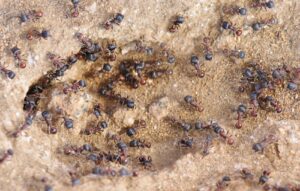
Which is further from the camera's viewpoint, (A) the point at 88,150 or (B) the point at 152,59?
(B) the point at 152,59

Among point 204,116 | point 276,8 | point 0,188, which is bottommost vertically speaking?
point 0,188

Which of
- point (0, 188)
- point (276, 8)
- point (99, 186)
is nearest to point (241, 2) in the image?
point (276, 8)

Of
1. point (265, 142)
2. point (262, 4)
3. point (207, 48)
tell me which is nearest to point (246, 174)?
point (265, 142)

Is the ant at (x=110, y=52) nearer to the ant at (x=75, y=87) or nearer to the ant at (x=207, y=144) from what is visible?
the ant at (x=75, y=87)

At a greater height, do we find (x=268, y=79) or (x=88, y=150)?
(x=268, y=79)

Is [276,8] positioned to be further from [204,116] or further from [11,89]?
[11,89]

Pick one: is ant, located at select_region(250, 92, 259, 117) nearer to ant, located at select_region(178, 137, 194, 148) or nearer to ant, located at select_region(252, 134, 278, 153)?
ant, located at select_region(252, 134, 278, 153)

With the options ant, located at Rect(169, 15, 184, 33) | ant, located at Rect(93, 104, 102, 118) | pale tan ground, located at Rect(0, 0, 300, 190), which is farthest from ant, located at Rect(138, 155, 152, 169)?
ant, located at Rect(169, 15, 184, 33)

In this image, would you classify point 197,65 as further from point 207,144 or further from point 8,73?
point 8,73
